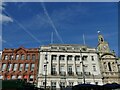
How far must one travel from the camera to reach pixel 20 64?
40875 mm

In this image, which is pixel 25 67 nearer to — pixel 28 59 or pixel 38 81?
pixel 28 59

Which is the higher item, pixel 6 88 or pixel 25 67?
pixel 25 67

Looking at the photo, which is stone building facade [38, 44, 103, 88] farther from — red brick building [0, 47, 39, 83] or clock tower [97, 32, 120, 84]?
red brick building [0, 47, 39, 83]

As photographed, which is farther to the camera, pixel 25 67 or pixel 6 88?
pixel 25 67

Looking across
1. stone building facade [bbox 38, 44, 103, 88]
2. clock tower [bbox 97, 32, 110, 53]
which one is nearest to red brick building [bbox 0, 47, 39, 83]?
stone building facade [bbox 38, 44, 103, 88]

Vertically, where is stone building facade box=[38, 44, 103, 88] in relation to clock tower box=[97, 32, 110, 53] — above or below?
below

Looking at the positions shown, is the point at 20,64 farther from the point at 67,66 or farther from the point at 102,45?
the point at 102,45

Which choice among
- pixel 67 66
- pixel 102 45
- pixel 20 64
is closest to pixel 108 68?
pixel 67 66


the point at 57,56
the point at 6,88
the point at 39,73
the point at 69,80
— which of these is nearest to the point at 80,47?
the point at 57,56

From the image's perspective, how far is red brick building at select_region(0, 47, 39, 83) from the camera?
39.4m

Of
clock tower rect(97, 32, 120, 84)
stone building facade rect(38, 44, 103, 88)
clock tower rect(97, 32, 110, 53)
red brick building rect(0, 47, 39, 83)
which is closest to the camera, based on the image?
stone building facade rect(38, 44, 103, 88)

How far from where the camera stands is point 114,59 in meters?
42.8

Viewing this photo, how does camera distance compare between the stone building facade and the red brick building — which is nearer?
the stone building facade

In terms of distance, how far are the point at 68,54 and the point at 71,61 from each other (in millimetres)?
2089
